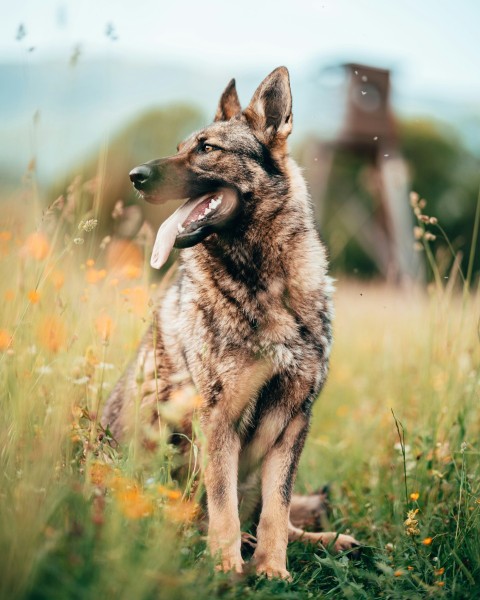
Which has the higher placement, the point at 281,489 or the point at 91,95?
the point at 91,95

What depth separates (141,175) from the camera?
9.82ft

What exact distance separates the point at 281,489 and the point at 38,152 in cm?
203

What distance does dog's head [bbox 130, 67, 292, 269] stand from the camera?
2.97 meters

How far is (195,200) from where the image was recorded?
3.09m

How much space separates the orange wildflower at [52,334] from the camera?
2791 millimetres

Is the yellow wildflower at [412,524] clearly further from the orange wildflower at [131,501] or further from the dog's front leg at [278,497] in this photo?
the orange wildflower at [131,501]

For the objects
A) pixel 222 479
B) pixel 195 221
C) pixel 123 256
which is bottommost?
pixel 222 479

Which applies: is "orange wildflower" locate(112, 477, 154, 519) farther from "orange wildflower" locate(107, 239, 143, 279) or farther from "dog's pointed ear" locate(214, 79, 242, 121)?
"dog's pointed ear" locate(214, 79, 242, 121)

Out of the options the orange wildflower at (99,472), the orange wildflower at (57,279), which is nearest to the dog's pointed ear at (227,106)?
the orange wildflower at (57,279)

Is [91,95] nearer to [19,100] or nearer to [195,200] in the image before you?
[19,100]

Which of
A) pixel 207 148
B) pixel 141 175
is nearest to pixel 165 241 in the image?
pixel 141 175

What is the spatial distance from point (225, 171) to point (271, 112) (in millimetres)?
425

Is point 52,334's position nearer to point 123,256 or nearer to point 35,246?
point 35,246

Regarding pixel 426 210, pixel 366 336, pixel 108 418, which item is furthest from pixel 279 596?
pixel 426 210
